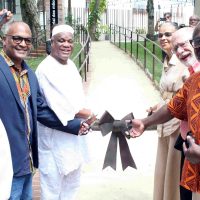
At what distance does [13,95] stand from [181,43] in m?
1.27

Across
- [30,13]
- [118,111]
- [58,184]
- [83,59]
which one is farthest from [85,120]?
[30,13]

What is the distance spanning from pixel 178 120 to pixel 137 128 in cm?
51

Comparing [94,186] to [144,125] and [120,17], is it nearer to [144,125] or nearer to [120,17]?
[144,125]

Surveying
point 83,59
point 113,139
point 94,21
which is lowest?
point 83,59

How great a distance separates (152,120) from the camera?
3.32m

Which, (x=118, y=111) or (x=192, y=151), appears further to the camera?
(x=118, y=111)

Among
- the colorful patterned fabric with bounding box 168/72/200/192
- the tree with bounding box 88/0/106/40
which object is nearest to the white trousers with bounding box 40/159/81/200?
the colorful patterned fabric with bounding box 168/72/200/192

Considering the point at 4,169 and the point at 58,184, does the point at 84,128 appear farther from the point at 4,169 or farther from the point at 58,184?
the point at 4,169

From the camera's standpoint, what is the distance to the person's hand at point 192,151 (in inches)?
99.0

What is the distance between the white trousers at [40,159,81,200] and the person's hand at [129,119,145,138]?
709 mm

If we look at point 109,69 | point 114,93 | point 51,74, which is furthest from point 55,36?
point 109,69

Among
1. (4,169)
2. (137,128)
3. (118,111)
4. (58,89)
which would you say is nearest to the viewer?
(4,169)

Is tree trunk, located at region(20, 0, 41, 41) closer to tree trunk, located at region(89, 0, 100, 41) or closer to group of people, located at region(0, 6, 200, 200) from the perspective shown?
tree trunk, located at region(89, 0, 100, 41)

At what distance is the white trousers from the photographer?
3.88 m
